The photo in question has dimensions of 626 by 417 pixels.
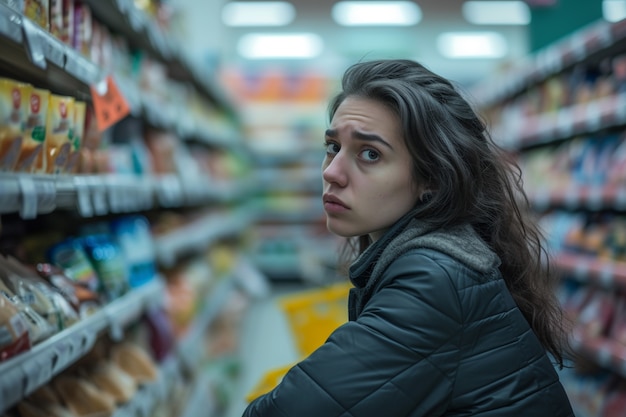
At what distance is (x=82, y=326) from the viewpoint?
1.58 meters

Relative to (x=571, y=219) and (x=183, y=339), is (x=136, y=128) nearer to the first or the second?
(x=183, y=339)

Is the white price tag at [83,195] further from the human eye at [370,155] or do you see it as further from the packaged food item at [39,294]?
the human eye at [370,155]

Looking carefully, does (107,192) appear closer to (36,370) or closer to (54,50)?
(54,50)

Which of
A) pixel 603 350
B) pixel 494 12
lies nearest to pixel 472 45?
pixel 494 12

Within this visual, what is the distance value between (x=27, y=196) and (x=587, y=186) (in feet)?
8.94

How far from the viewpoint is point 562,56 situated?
3.28 meters

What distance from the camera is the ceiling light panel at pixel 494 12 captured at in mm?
9734

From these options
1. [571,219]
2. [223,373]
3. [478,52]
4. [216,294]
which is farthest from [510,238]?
[478,52]

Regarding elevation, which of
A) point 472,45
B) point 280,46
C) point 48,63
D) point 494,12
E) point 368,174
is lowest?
point 368,174

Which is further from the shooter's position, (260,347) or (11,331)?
(260,347)

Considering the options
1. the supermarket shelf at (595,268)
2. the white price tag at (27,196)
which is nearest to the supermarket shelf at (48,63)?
the white price tag at (27,196)

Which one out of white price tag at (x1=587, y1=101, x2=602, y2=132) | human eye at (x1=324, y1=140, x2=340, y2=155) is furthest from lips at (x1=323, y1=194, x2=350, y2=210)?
white price tag at (x1=587, y1=101, x2=602, y2=132)

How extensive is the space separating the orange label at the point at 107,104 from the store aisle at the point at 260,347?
2.04 m

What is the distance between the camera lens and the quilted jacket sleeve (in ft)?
3.41
